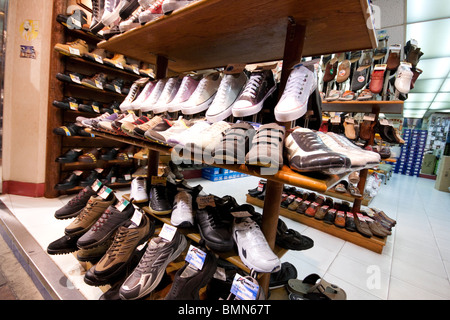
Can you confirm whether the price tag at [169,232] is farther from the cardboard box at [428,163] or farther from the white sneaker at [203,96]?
the cardboard box at [428,163]

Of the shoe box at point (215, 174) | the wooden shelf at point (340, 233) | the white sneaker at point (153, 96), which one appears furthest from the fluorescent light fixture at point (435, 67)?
the white sneaker at point (153, 96)

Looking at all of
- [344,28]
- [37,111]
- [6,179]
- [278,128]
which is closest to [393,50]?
[344,28]

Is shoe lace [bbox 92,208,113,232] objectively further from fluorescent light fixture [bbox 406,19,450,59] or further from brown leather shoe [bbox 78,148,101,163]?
fluorescent light fixture [bbox 406,19,450,59]

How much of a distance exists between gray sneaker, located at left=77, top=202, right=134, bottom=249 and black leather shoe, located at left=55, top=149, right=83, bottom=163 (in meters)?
1.75

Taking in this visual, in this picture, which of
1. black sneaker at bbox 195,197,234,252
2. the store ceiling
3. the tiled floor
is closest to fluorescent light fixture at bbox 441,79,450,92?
the store ceiling

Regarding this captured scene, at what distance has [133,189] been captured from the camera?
4.55ft

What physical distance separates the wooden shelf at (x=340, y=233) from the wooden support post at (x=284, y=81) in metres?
1.58

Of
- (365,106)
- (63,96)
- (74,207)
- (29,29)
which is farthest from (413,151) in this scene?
(29,29)

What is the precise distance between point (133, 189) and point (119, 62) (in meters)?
2.20

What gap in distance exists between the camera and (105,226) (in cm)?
113

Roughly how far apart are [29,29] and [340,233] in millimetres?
4180

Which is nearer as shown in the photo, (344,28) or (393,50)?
(344,28)

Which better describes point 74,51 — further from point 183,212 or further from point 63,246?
point 183,212
